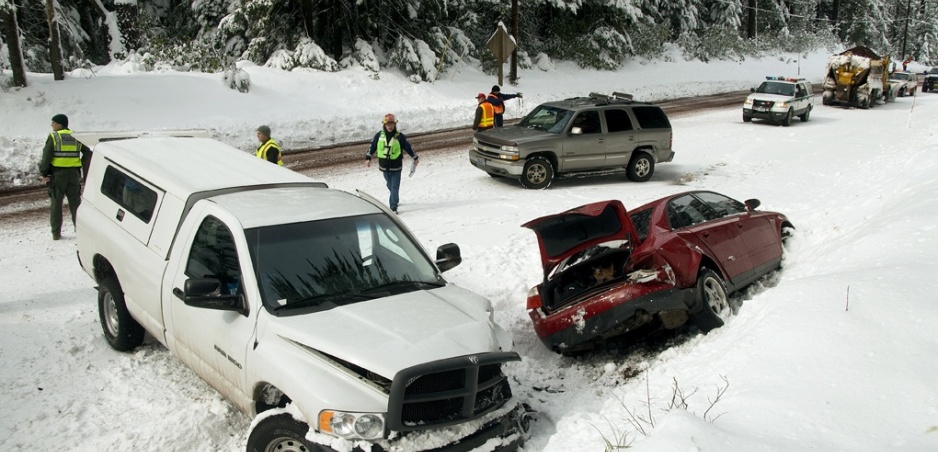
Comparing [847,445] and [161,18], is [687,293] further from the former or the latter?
[161,18]

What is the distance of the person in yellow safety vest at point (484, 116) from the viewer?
17430 mm

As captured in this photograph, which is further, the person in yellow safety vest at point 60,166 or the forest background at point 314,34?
the forest background at point 314,34

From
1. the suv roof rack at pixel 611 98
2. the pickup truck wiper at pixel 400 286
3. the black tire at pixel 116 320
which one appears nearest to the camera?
the pickup truck wiper at pixel 400 286

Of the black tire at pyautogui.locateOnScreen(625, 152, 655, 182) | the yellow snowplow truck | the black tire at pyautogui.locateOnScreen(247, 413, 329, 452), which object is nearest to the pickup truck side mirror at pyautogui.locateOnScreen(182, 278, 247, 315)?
the black tire at pyautogui.locateOnScreen(247, 413, 329, 452)

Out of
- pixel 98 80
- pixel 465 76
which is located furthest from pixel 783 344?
pixel 465 76

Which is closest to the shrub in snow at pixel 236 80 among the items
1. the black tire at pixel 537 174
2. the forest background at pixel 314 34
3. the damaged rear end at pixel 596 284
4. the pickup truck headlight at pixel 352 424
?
the forest background at pixel 314 34

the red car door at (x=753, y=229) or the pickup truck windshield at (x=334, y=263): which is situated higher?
the pickup truck windshield at (x=334, y=263)

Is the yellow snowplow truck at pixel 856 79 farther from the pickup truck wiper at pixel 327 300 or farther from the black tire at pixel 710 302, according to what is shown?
the pickup truck wiper at pixel 327 300

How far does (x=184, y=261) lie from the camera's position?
18.4 feet

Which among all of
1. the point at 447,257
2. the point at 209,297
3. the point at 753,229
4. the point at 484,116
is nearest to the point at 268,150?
the point at 447,257

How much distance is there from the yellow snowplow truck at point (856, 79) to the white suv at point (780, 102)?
505 centimetres

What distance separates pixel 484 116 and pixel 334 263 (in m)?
12.6

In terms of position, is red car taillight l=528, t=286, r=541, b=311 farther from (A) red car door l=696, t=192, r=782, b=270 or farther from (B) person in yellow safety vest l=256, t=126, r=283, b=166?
(B) person in yellow safety vest l=256, t=126, r=283, b=166

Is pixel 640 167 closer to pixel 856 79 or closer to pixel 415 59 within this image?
pixel 415 59
